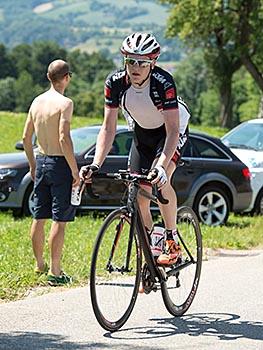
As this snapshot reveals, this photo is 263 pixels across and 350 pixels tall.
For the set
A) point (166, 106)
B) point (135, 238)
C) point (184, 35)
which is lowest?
point (135, 238)

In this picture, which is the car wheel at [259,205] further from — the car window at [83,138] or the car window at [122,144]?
the car window at [83,138]

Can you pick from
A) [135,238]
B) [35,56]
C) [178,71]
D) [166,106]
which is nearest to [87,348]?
[135,238]

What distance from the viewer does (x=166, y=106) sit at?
713 centimetres

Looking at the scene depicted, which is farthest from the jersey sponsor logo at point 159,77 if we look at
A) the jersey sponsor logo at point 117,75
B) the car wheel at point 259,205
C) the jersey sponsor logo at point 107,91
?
the car wheel at point 259,205

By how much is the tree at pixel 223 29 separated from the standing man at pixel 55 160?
4213 centimetres

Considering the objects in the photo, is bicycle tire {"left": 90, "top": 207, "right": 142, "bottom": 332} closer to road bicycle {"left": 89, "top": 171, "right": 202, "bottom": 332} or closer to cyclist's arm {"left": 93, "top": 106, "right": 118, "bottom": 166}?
road bicycle {"left": 89, "top": 171, "right": 202, "bottom": 332}

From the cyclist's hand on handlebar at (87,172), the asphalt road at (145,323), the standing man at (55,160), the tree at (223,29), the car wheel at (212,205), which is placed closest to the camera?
the asphalt road at (145,323)

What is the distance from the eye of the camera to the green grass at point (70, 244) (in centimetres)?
889

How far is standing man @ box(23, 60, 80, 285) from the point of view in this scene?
8.84m

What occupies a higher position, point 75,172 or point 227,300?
point 75,172

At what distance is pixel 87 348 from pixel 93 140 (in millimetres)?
8533

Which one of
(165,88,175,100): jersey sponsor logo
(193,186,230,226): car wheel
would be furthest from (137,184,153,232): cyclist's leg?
(193,186,230,226): car wheel

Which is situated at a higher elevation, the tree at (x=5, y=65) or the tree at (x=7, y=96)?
the tree at (x=5, y=65)

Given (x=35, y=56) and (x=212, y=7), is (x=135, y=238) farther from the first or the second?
(x=35, y=56)
